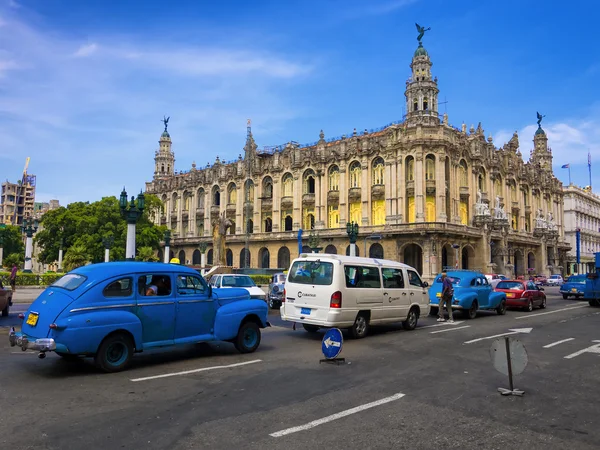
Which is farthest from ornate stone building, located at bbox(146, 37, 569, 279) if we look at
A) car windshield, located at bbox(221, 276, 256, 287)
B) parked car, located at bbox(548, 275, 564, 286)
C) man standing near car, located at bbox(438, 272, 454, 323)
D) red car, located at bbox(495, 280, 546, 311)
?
man standing near car, located at bbox(438, 272, 454, 323)

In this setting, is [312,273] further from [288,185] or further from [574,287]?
[288,185]

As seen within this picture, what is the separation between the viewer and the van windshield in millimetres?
12539

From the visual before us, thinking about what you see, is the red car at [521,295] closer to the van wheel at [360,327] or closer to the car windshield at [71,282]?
the van wheel at [360,327]

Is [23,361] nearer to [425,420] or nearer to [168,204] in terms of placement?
[425,420]

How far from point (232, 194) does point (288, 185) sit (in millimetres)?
10671

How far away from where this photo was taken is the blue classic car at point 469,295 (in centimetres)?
1861

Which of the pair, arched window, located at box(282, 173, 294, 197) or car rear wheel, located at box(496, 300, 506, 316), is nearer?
car rear wheel, located at box(496, 300, 506, 316)

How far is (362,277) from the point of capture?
13234mm

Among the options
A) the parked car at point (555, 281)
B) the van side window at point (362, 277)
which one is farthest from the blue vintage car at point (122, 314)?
the parked car at point (555, 281)

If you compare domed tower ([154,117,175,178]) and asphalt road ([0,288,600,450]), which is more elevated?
domed tower ([154,117,175,178])

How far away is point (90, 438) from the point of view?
5281 mm

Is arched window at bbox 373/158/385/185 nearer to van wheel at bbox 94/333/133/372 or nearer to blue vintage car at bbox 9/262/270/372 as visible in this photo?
blue vintage car at bbox 9/262/270/372

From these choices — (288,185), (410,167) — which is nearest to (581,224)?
(410,167)

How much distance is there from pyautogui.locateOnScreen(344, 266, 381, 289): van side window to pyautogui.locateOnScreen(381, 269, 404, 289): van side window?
36cm
